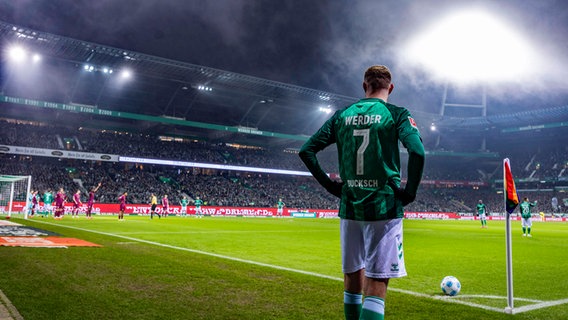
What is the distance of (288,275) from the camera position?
26.1ft

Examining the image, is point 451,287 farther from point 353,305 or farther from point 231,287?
point 353,305

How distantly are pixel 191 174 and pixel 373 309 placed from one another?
54.6m

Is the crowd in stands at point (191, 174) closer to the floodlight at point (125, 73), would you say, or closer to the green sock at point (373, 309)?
the floodlight at point (125, 73)

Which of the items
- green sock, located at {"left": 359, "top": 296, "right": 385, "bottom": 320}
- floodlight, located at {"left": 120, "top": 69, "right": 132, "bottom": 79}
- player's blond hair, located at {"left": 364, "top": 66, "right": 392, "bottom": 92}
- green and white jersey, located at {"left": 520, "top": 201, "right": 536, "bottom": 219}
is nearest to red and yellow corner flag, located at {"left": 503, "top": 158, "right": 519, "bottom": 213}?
player's blond hair, located at {"left": 364, "top": 66, "right": 392, "bottom": 92}

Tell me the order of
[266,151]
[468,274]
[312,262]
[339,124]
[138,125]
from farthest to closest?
[266,151]
[138,125]
[312,262]
[468,274]
[339,124]

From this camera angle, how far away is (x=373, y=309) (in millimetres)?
2992

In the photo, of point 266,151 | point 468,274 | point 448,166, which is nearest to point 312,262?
point 468,274

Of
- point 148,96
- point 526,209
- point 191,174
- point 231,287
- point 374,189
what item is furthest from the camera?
point 191,174

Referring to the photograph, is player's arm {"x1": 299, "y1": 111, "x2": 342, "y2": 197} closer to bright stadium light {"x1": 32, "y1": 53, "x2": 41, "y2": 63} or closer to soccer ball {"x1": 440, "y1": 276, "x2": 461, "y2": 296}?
soccer ball {"x1": 440, "y1": 276, "x2": 461, "y2": 296}

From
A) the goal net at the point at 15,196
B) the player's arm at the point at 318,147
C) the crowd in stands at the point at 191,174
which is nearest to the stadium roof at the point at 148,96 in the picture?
the crowd in stands at the point at 191,174

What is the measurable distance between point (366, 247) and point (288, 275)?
16.6 feet

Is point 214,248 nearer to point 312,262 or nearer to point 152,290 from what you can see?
point 312,262

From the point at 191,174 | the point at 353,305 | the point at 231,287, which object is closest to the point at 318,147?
the point at 353,305

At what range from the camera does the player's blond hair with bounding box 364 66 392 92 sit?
336cm
